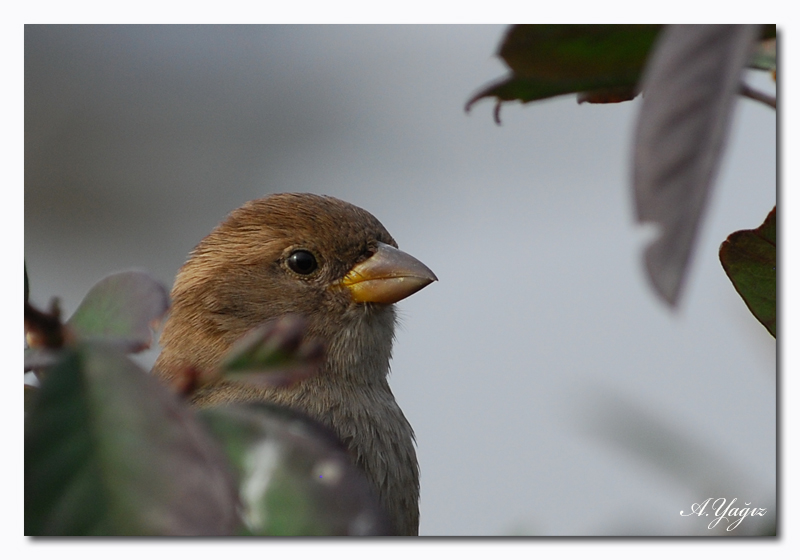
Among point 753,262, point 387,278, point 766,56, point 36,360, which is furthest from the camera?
point 387,278

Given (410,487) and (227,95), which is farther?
(227,95)

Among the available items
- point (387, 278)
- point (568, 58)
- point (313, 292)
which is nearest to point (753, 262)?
point (568, 58)

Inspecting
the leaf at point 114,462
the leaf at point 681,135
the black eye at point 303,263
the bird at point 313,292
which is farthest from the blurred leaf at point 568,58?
the black eye at point 303,263

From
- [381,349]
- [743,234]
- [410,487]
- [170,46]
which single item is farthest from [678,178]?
[170,46]

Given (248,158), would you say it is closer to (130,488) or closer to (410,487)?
(410,487)

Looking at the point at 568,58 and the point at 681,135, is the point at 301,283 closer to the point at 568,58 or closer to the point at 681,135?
the point at 568,58
